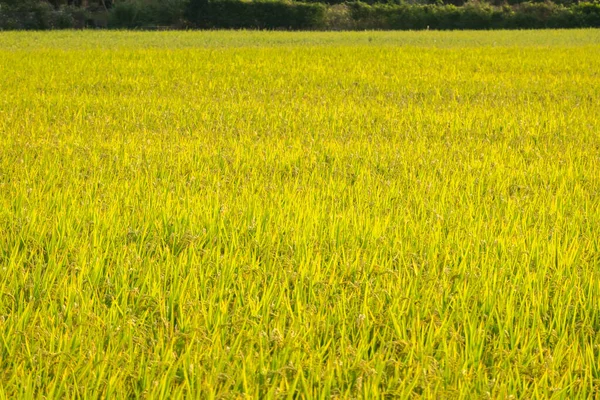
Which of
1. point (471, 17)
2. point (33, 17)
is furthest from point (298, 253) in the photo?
point (471, 17)

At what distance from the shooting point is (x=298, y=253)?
3.42 meters

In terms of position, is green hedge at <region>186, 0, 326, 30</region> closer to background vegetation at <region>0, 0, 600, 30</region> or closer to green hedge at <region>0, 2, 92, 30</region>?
background vegetation at <region>0, 0, 600, 30</region>

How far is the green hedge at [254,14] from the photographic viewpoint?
34000 millimetres

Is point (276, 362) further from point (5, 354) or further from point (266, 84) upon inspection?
point (266, 84)

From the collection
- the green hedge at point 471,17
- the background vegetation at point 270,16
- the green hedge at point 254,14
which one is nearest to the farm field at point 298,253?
the green hedge at point 254,14

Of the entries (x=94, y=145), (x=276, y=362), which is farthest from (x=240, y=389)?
(x=94, y=145)

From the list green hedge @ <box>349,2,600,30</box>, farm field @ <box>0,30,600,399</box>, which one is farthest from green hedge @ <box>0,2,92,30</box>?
farm field @ <box>0,30,600,399</box>

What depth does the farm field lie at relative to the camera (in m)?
2.31

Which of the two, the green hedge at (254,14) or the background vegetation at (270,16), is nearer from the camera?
the background vegetation at (270,16)

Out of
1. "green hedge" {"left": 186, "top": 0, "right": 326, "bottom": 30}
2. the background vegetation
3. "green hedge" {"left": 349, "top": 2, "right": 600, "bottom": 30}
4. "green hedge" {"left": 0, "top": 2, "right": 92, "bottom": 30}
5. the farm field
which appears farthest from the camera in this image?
"green hedge" {"left": 349, "top": 2, "right": 600, "bottom": 30}

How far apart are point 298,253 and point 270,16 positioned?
1265 inches

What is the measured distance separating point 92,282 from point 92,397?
1050mm

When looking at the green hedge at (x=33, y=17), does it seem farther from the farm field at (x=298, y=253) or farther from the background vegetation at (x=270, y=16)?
the farm field at (x=298, y=253)

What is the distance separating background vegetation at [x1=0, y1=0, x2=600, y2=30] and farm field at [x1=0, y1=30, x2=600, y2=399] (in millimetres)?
26521
